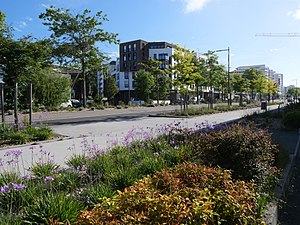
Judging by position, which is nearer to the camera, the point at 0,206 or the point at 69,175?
the point at 0,206

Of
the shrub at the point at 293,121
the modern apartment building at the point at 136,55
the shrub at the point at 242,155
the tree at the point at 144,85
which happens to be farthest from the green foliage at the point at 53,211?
the modern apartment building at the point at 136,55

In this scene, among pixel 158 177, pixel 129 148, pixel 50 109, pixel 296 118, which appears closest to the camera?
pixel 158 177

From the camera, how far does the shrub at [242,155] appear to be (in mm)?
4348

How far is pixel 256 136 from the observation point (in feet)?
15.7

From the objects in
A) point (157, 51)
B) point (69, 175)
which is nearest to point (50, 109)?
point (69, 175)

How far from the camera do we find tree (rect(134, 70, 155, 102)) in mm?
56406

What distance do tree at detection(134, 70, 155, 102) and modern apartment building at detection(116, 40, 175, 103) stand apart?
2431 cm

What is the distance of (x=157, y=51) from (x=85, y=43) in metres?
56.8

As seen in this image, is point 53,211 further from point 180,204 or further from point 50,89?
point 50,89

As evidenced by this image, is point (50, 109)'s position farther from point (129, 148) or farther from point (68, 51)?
point (129, 148)

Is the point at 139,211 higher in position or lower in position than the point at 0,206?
higher

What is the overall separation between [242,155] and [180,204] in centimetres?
244

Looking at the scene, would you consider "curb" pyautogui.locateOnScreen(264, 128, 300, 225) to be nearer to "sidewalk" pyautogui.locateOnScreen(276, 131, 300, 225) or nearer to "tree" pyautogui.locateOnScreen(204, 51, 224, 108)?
"sidewalk" pyautogui.locateOnScreen(276, 131, 300, 225)

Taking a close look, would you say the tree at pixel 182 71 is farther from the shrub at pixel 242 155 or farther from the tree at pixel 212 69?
the shrub at pixel 242 155
